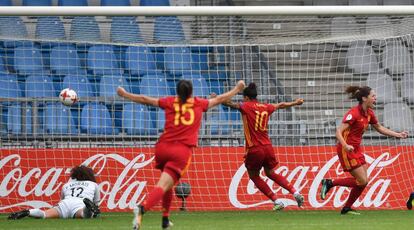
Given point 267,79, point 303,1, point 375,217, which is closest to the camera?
point 375,217

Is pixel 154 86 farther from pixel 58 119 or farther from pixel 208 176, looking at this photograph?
pixel 208 176

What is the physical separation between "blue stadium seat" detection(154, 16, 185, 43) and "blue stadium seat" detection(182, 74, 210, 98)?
35.1 inches

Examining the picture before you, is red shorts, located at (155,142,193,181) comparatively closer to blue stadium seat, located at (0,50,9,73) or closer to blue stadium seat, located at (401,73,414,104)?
blue stadium seat, located at (0,50,9,73)

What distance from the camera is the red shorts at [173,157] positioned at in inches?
373

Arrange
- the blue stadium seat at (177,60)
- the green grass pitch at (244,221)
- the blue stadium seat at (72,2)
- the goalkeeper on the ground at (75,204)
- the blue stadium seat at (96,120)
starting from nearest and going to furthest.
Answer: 1. the green grass pitch at (244,221)
2. the goalkeeper on the ground at (75,204)
3. the blue stadium seat at (96,120)
4. the blue stadium seat at (177,60)
5. the blue stadium seat at (72,2)

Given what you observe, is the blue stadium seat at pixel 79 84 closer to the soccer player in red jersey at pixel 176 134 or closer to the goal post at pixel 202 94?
the goal post at pixel 202 94

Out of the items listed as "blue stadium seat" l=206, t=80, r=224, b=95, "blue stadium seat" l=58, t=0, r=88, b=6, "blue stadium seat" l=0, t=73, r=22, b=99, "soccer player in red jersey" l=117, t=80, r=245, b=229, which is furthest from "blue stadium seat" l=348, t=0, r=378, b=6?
"soccer player in red jersey" l=117, t=80, r=245, b=229

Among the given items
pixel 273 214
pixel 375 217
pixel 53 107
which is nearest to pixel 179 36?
pixel 53 107

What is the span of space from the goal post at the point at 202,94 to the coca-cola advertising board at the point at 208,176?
18 mm

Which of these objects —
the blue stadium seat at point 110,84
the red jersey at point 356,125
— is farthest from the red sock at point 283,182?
the blue stadium seat at point 110,84

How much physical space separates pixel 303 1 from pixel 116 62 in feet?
19.1

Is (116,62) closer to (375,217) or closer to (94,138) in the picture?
(94,138)

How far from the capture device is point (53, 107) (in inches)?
621

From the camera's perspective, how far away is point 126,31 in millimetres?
15633
